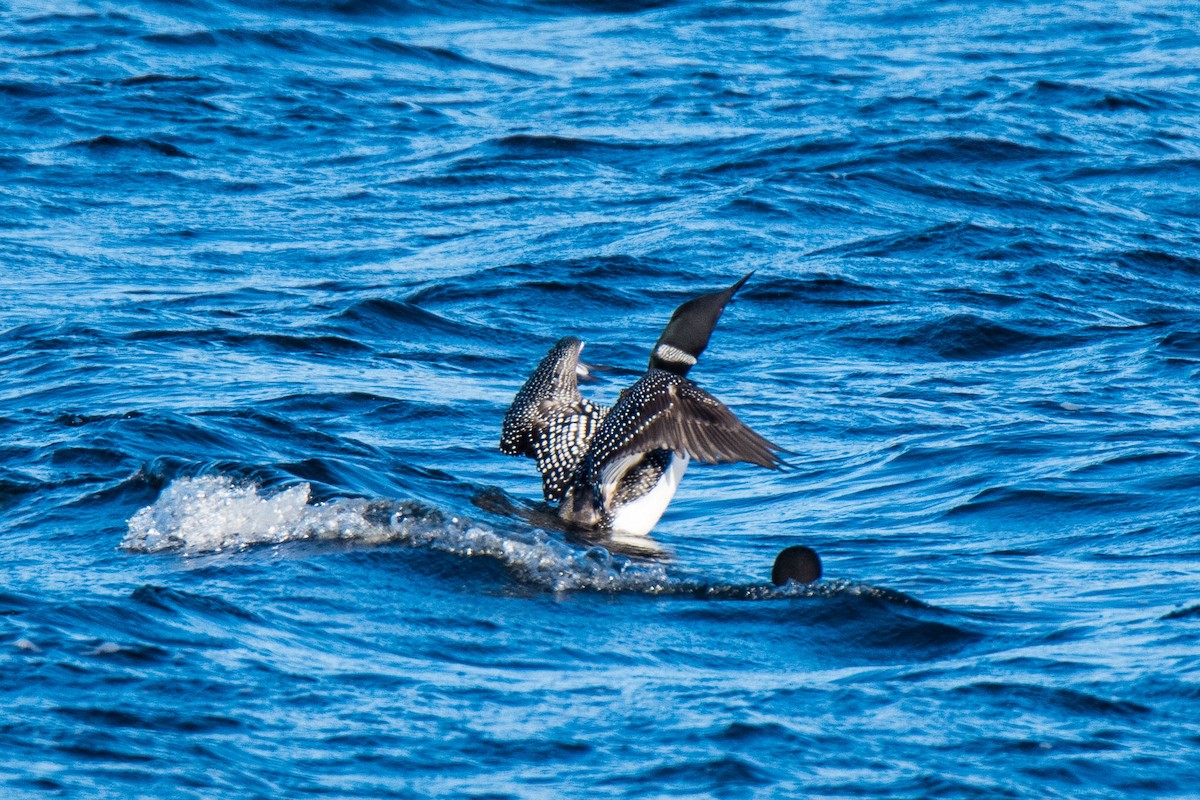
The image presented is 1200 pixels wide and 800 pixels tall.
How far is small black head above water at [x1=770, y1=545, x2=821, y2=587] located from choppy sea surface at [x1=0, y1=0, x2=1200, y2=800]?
A: 12 cm

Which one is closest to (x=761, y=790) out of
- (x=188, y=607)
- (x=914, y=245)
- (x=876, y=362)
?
(x=188, y=607)

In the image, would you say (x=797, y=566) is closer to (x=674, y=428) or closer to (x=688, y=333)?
(x=674, y=428)

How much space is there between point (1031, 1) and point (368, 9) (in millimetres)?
7405

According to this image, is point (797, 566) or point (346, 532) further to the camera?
point (346, 532)

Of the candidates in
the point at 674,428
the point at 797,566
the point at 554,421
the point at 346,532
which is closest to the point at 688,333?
the point at 674,428

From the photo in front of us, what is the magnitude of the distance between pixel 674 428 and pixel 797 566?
1247 millimetres

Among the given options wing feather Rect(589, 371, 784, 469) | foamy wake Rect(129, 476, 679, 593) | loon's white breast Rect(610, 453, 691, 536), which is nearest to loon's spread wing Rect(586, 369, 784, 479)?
wing feather Rect(589, 371, 784, 469)

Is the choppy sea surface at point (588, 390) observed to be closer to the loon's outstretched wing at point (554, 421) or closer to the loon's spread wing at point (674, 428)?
the loon's outstretched wing at point (554, 421)

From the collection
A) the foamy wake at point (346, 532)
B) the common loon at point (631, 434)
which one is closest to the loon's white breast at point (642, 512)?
the common loon at point (631, 434)

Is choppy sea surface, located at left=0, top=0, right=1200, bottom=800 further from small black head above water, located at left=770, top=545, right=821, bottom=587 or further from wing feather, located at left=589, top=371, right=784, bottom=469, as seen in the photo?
wing feather, located at left=589, top=371, right=784, bottom=469

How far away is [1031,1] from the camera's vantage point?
68.4 ft

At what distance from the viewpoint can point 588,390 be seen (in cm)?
1017

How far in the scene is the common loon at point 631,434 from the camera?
7488 mm

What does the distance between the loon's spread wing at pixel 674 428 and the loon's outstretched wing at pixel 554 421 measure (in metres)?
0.27
